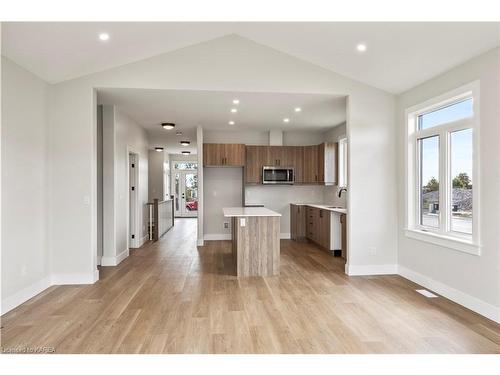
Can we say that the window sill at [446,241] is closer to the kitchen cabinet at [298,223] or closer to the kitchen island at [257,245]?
the kitchen island at [257,245]

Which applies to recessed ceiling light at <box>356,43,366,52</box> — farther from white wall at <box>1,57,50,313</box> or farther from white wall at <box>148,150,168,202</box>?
white wall at <box>148,150,168,202</box>

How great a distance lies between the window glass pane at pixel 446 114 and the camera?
3.52 m

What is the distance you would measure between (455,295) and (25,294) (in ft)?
15.7

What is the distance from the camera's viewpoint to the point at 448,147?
3.79 meters

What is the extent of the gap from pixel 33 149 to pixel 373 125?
449cm

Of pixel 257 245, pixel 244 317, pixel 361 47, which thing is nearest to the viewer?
pixel 244 317

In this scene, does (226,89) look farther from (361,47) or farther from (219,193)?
(219,193)

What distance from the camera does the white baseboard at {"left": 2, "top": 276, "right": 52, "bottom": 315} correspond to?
10.7 feet

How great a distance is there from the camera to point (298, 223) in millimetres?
7535

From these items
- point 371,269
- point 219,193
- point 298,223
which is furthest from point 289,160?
point 371,269

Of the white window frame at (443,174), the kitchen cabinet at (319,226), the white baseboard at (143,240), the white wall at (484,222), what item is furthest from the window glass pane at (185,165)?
the white wall at (484,222)

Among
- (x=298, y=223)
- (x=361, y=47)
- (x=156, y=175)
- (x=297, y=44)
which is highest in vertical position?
(x=297, y=44)

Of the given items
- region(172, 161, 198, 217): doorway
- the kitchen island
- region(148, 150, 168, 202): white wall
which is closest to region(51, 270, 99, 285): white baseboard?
the kitchen island
